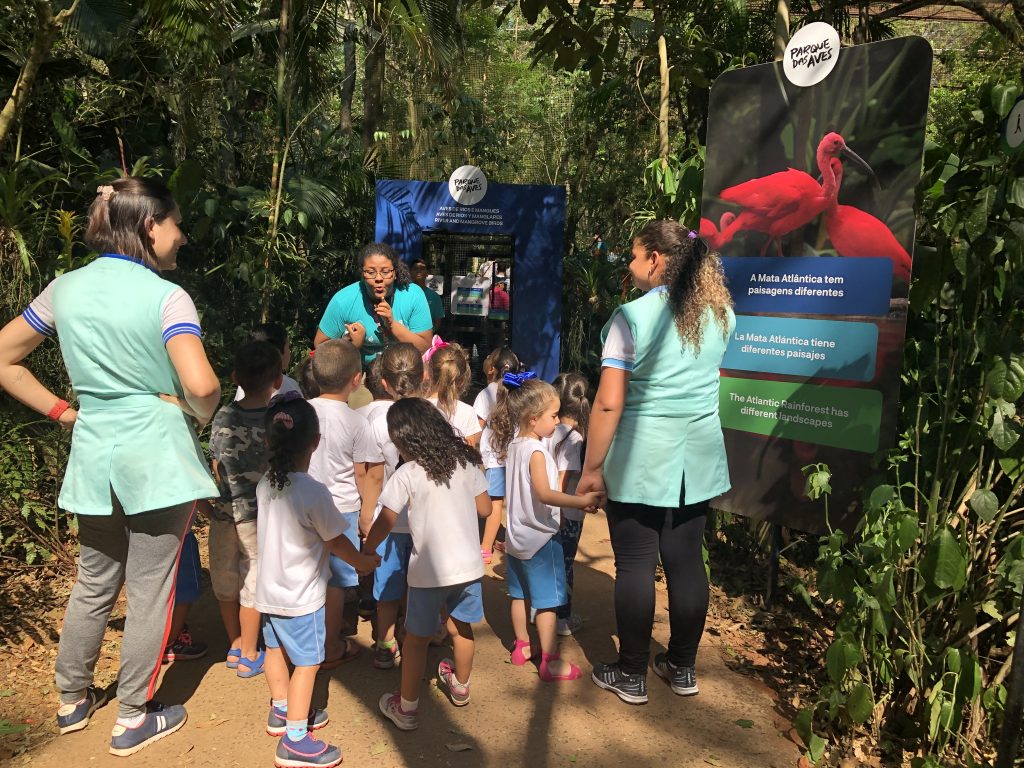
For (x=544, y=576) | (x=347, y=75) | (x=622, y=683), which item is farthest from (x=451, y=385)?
(x=347, y=75)

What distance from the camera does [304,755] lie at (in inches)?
110

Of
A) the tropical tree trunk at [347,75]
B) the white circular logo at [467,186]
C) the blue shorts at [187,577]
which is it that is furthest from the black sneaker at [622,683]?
A: the tropical tree trunk at [347,75]

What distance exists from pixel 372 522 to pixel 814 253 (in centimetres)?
227

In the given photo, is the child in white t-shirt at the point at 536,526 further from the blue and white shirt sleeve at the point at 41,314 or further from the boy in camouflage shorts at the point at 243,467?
the blue and white shirt sleeve at the point at 41,314

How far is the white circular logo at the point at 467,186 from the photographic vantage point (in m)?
7.38

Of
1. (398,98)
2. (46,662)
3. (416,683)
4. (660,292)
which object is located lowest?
(46,662)

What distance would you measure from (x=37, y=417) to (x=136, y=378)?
7.38ft

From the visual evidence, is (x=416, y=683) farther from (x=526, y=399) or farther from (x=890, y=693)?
(x=890, y=693)

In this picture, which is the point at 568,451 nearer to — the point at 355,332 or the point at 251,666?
the point at 355,332

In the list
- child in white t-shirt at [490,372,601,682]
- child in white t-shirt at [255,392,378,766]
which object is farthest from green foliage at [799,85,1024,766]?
child in white t-shirt at [255,392,378,766]

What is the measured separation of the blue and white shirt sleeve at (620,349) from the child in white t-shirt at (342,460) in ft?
3.64

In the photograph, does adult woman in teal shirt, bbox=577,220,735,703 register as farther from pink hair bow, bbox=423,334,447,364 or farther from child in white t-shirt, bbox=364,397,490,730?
pink hair bow, bbox=423,334,447,364

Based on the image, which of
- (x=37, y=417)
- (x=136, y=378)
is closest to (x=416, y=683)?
(x=136, y=378)

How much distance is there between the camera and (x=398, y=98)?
557 inches
